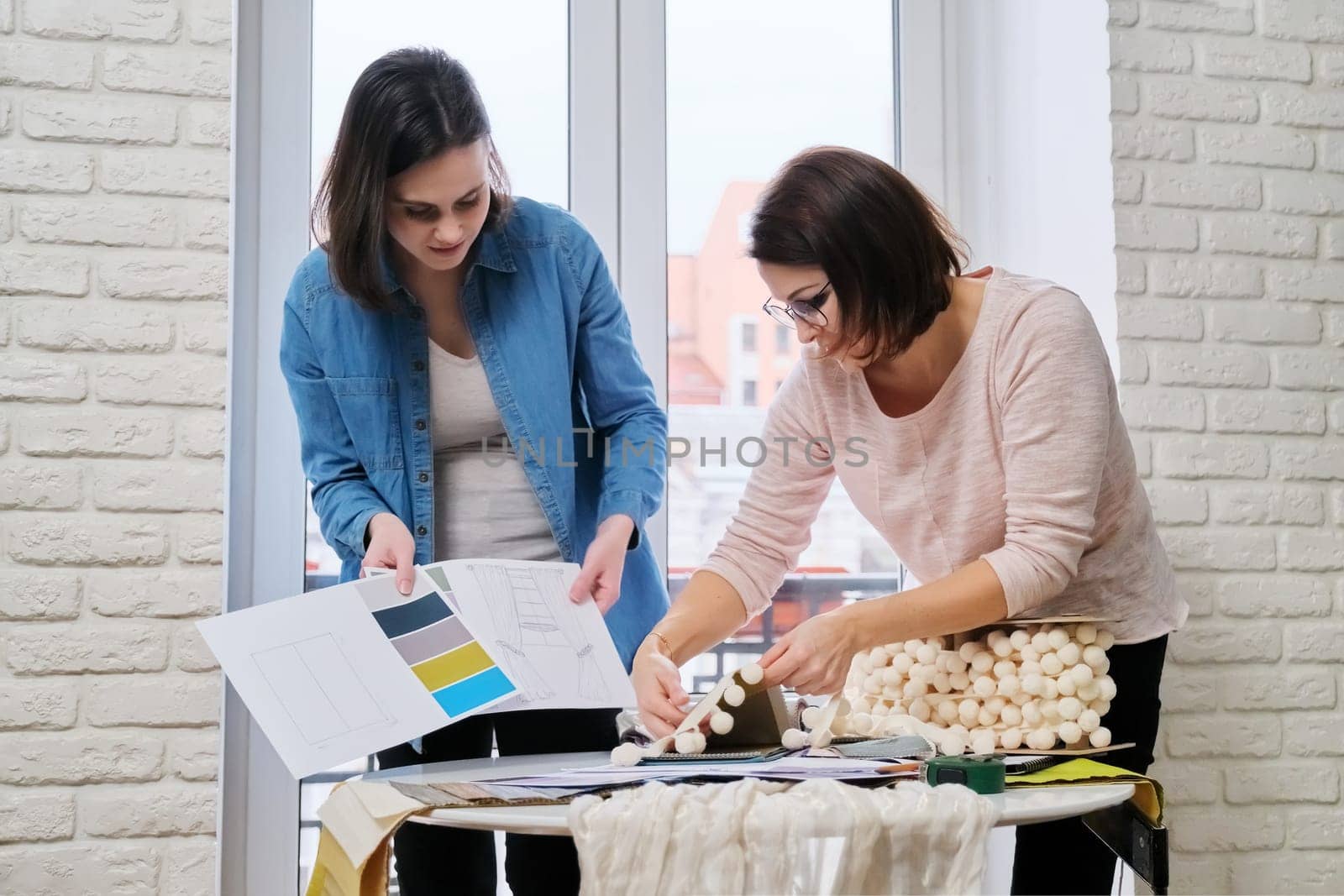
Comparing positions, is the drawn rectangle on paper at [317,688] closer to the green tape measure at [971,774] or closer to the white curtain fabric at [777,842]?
the white curtain fabric at [777,842]

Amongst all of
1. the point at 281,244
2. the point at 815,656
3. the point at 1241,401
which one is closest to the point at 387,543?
the point at 815,656

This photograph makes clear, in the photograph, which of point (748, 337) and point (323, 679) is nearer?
point (323, 679)

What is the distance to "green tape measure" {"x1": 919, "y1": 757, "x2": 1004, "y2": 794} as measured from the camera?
3.03 ft

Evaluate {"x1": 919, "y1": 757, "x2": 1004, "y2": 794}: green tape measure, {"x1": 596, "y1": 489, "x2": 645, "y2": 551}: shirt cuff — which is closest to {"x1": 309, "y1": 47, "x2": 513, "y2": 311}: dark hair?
{"x1": 596, "y1": 489, "x2": 645, "y2": 551}: shirt cuff

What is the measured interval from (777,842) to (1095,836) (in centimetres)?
52

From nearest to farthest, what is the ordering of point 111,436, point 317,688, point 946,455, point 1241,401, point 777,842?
1. point 777,842
2. point 317,688
3. point 946,455
4. point 111,436
5. point 1241,401

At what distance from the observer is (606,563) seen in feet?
4.63

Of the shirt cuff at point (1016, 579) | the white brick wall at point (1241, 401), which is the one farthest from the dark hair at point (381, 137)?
the white brick wall at point (1241, 401)

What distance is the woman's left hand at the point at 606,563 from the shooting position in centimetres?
140

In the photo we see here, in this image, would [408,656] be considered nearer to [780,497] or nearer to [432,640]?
[432,640]

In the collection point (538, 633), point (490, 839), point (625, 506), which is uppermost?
point (625, 506)

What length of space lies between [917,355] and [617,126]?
983mm

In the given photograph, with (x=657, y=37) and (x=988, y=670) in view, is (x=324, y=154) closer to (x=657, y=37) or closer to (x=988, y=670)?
(x=657, y=37)

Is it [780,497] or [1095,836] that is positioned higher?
[780,497]
